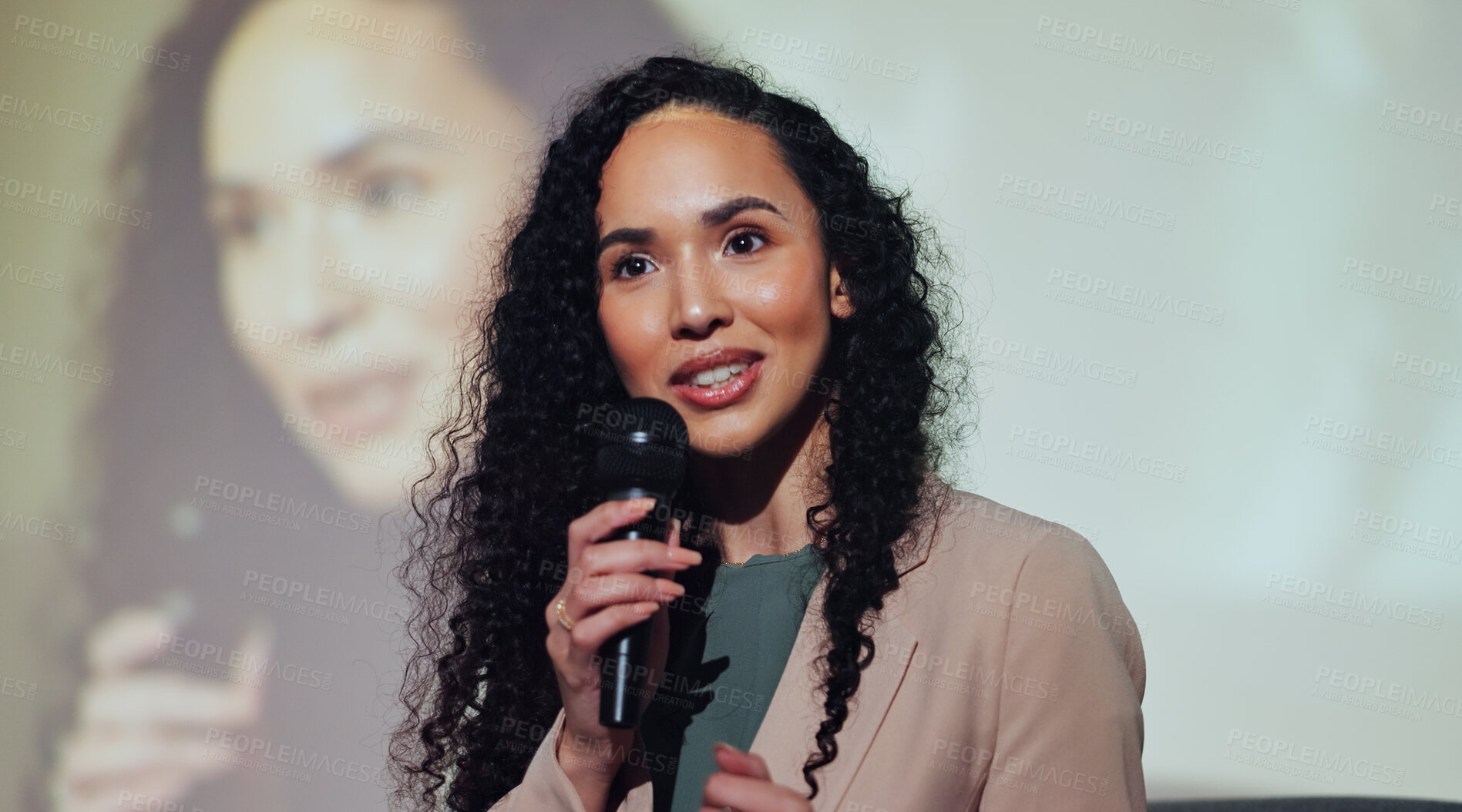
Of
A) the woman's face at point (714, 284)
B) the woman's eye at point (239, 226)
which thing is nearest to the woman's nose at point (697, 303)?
the woman's face at point (714, 284)

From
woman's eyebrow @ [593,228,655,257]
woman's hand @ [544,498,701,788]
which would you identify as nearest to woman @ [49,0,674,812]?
woman's eyebrow @ [593,228,655,257]

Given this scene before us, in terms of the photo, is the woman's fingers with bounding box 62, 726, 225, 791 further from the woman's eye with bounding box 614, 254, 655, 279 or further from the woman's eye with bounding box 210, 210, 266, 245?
the woman's eye with bounding box 614, 254, 655, 279

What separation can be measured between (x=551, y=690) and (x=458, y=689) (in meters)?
0.19

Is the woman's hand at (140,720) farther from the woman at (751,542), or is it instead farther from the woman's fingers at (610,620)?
→ the woman's fingers at (610,620)

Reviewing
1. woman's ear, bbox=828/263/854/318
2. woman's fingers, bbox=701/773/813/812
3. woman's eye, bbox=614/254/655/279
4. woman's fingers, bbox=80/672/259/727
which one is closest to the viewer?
woman's fingers, bbox=701/773/813/812

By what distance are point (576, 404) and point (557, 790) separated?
79 cm

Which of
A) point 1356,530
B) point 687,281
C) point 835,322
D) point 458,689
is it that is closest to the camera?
point 687,281

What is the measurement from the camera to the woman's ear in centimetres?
191

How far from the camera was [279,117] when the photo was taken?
10.5 ft

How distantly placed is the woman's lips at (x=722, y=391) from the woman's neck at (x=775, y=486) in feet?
0.49

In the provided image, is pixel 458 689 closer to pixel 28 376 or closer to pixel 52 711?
pixel 52 711

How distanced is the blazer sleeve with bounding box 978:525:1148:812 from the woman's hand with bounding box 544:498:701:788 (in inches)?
21.5

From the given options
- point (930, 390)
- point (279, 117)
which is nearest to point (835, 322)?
point (930, 390)

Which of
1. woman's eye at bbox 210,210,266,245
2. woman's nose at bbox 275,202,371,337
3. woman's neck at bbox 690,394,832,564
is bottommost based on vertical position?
woman's neck at bbox 690,394,832,564
